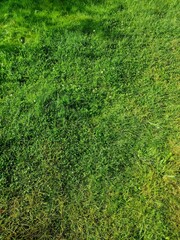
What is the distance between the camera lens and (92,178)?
3.65 meters

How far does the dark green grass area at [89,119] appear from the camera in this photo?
11.4 feet

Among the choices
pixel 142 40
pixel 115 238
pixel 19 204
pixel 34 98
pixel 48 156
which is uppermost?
pixel 142 40

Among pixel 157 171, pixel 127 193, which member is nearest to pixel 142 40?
pixel 157 171

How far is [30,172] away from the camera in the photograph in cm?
370

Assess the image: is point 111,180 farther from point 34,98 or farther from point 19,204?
point 34,98

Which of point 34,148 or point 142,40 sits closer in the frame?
point 34,148

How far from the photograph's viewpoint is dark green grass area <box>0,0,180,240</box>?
3.46m

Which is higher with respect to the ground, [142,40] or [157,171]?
[142,40]

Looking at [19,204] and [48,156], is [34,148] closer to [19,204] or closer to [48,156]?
[48,156]

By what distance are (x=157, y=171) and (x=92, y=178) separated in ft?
2.85

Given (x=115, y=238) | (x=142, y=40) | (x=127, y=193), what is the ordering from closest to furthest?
(x=115, y=238) → (x=127, y=193) → (x=142, y=40)

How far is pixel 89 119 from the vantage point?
13.3ft

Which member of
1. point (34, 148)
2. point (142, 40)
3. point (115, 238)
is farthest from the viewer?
point (142, 40)

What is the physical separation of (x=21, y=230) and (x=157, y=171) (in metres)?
1.87
